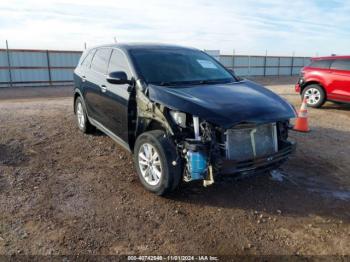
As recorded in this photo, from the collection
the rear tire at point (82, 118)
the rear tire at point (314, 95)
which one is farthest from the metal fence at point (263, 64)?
the rear tire at point (82, 118)

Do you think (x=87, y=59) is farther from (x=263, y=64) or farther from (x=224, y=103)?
(x=263, y=64)

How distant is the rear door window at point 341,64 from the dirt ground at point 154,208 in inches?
192

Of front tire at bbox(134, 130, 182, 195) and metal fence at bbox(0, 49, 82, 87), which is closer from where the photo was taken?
front tire at bbox(134, 130, 182, 195)

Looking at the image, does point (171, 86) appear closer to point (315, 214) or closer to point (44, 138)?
point (315, 214)

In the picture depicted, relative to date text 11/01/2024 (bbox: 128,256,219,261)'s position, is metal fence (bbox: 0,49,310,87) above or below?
above

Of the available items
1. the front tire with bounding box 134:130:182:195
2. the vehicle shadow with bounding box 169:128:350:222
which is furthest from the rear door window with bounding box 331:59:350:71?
the front tire with bounding box 134:130:182:195

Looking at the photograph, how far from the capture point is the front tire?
368cm

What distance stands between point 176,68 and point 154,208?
2031 mm

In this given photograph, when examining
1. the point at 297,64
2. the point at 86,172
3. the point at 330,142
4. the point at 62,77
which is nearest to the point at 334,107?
the point at 330,142

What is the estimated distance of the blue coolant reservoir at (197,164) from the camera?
3498 millimetres

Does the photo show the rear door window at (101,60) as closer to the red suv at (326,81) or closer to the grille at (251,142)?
the grille at (251,142)

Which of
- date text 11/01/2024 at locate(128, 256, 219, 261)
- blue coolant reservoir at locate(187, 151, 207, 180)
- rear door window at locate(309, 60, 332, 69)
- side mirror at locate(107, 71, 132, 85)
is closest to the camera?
date text 11/01/2024 at locate(128, 256, 219, 261)

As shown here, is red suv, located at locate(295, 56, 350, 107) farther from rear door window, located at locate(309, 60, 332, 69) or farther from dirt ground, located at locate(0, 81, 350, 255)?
dirt ground, located at locate(0, 81, 350, 255)

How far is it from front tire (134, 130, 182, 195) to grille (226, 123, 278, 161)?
2.05ft
